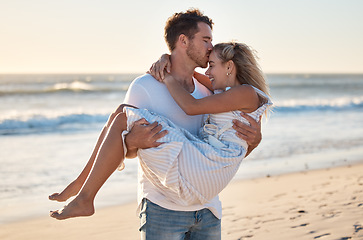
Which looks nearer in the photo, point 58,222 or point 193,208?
point 193,208

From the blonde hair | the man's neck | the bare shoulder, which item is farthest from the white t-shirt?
the blonde hair

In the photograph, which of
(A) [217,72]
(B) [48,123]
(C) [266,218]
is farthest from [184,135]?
(B) [48,123]

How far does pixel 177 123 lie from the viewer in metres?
2.90

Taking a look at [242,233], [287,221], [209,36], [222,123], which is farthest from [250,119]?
[287,221]

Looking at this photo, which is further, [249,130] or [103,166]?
[249,130]

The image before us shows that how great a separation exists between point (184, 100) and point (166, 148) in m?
0.40

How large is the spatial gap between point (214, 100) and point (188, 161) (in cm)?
47

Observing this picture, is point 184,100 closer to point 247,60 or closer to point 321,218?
point 247,60

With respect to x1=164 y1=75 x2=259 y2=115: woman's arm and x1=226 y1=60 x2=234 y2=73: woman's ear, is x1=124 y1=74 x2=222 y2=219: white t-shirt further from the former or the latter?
x1=226 y1=60 x2=234 y2=73: woman's ear

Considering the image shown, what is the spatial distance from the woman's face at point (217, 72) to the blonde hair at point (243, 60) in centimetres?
3

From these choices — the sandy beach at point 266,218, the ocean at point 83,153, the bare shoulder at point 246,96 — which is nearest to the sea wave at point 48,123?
the ocean at point 83,153

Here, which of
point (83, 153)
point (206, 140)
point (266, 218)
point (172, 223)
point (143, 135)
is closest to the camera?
point (143, 135)

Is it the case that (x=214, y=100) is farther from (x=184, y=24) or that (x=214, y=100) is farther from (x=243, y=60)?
(x=184, y=24)

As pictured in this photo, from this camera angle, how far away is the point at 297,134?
11672mm
